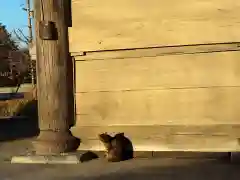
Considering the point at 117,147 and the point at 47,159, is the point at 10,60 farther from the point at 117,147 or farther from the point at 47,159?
the point at 117,147

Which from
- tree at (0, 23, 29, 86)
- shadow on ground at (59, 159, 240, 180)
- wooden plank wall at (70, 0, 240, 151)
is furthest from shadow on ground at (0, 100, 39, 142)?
tree at (0, 23, 29, 86)

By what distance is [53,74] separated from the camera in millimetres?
6840

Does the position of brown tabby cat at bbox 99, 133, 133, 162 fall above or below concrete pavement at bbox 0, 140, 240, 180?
above

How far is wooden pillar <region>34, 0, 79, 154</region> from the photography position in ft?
22.2

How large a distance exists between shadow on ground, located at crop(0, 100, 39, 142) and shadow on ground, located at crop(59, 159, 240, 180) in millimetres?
4396

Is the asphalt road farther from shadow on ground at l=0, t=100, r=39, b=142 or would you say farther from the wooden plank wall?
shadow on ground at l=0, t=100, r=39, b=142

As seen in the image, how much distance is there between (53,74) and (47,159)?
1.08m

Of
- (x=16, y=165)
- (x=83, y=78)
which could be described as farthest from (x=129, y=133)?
(x=16, y=165)

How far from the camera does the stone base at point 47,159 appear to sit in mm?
6519

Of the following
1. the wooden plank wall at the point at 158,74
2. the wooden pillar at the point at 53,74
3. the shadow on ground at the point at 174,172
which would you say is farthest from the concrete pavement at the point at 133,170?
the wooden pillar at the point at 53,74

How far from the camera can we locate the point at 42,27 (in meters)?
6.76

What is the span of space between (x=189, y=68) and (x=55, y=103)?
5.92ft

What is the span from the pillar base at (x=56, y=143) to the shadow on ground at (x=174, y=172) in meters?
0.85

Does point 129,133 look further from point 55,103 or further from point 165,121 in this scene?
point 55,103
